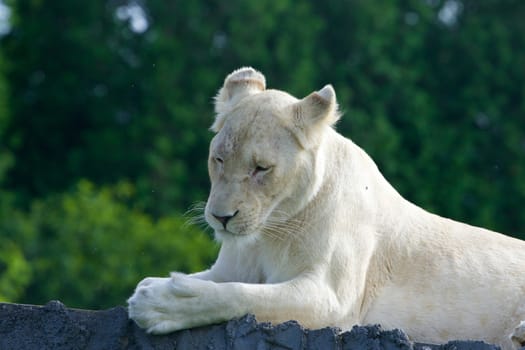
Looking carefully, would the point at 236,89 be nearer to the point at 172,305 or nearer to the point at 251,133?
the point at 251,133

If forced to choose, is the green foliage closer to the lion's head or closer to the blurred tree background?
the blurred tree background

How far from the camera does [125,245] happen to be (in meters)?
A: 17.7

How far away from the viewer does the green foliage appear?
17.1m

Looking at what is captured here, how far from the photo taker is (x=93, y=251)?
57.9ft

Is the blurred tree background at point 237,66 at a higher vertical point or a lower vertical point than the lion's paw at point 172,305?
higher

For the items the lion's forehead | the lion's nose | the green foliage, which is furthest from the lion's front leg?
the green foliage

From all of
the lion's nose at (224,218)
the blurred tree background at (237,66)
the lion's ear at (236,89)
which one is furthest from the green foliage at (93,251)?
the lion's nose at (224,218)

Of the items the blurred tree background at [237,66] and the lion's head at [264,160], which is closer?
the lion's head at [264,160]

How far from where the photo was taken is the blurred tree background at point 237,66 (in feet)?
72.5

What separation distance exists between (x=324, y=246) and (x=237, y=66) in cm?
1671

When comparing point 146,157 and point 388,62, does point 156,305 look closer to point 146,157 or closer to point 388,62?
point 146,157

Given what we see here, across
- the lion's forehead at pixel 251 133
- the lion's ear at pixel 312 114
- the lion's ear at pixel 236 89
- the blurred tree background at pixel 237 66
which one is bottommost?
the lion's forehead at pixel 251 133

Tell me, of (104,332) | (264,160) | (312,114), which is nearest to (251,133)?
(264,160)

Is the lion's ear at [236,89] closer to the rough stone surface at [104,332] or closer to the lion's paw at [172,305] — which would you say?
the lion's paw at [172,305]
